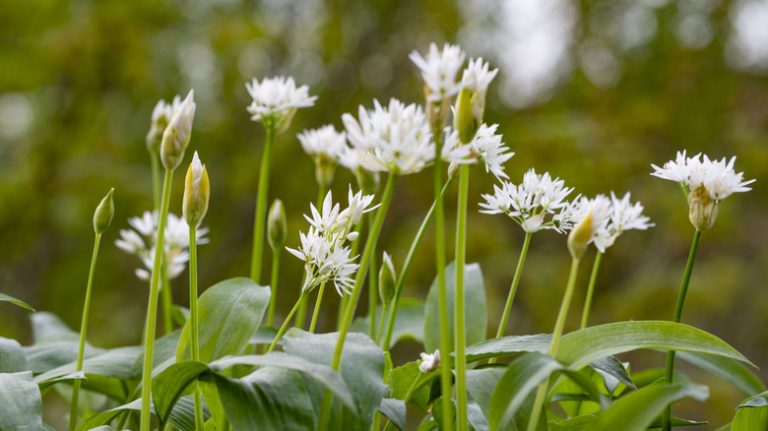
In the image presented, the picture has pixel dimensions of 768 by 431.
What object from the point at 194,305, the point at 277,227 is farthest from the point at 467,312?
the point at 194,305

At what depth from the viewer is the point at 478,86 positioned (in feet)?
1.32

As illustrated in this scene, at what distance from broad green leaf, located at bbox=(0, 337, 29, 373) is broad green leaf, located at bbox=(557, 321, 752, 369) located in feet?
1.34

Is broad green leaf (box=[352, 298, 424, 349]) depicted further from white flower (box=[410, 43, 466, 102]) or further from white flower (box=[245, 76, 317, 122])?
white flower (box=[410, 43, 466, 102])

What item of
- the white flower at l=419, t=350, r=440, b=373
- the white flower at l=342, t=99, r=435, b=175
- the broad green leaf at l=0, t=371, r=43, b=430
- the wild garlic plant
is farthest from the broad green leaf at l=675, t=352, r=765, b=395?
the broad green leaf at l=0, t=371, r=43, b=430

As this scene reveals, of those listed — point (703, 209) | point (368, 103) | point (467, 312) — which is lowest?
point (467, 312)

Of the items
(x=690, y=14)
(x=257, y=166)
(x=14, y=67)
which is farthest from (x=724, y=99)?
(x=14, y=67)

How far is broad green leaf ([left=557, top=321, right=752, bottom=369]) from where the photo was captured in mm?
439

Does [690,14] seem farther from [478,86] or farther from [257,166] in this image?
[478,86]

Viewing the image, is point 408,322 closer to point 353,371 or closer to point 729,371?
point 729,371

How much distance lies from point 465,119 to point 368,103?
103 inches

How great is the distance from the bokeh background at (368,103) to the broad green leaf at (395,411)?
7.03 ft

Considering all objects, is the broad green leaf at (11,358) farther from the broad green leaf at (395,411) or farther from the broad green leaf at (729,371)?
the broad green leaf at (729,371)

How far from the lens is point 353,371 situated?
427 millimetres

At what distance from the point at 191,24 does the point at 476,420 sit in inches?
119
